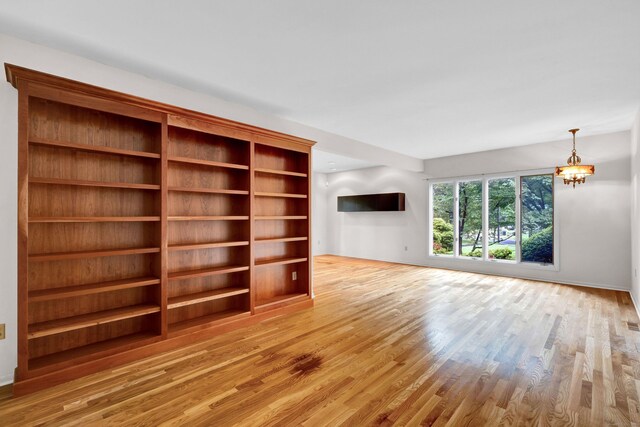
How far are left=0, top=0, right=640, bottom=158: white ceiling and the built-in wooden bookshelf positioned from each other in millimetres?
416

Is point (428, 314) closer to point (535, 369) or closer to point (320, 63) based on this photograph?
point (535, 369)

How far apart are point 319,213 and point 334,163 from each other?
2.24 metres

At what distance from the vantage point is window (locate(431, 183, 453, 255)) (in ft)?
23.5

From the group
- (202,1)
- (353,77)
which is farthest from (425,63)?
(202,1)

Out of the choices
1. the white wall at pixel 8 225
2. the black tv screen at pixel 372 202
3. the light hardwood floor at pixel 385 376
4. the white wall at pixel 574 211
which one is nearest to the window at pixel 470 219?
the white wall at pixel 574 211

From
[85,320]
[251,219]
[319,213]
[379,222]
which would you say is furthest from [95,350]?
[319,213]

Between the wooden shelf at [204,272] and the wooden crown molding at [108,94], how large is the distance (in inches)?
62.8

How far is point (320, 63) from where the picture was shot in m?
2.65

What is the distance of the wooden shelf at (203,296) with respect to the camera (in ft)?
9.78

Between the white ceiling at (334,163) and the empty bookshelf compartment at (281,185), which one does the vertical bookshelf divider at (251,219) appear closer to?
the empty bookshelf compartment at (281,185)

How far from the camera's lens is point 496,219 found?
6430 mm

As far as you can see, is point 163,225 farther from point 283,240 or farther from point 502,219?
point 502,219

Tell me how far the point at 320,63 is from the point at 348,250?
277 inches

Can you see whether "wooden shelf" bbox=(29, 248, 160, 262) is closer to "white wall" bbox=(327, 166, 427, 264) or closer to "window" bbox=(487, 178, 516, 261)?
"white wall" bbox=(327, 166, 427, 264)
